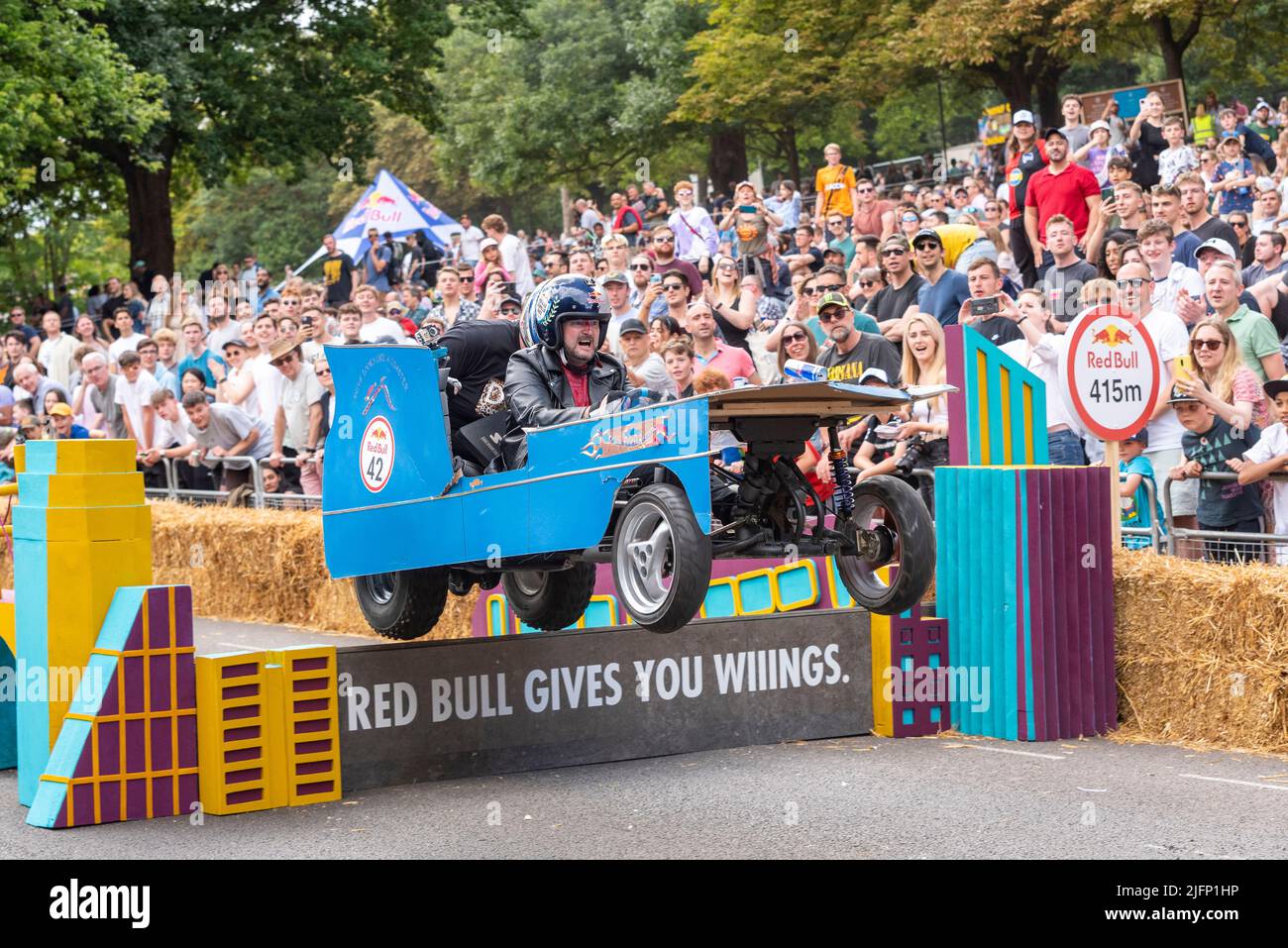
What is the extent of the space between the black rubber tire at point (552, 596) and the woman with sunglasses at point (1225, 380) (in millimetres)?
3770

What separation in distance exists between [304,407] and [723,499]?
850 cm

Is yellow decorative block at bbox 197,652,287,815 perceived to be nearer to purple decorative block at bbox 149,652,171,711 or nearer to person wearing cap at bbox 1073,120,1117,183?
purple decorative block at bbox 149,652,171,711

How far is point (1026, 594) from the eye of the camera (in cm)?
986

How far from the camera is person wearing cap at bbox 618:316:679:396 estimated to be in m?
11.2

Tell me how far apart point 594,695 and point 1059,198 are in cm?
737

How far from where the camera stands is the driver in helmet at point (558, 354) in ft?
27.3

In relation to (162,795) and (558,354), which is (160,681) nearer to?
(162,795)

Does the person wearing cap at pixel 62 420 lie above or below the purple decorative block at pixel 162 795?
above

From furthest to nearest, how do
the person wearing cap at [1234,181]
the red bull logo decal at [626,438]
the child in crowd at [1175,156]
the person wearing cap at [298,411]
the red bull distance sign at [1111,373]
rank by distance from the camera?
the child in crowd at [1175,156], the person wearing cap at [1234,181], the person wearing cap at [298,411], the red bull distance sign at [1111,373], the red bull logo decal at [626,438]

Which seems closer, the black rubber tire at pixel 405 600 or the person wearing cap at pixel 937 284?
the black rubber tire at pixel 405 600

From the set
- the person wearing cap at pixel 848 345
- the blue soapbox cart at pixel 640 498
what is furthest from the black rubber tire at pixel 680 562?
the person wearing cap at pixel 848 345

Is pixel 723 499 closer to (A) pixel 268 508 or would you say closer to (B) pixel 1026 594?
(B) pixel 1026 594

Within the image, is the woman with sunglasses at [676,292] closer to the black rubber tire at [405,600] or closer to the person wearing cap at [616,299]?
the person wearing cap at [616,299]

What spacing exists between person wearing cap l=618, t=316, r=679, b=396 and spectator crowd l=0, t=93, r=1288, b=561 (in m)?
0.02
